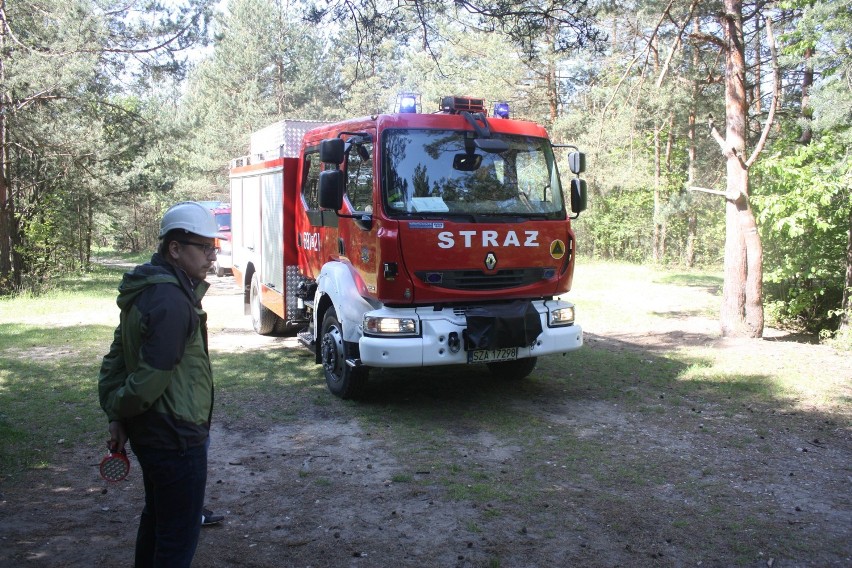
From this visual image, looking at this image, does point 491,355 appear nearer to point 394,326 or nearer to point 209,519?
point 394,326

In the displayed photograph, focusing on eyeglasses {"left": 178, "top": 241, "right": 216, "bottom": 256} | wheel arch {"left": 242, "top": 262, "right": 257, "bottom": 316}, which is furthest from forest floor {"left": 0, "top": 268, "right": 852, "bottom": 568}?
wheel arch {"left": 242, "top": 262, "right": 257, "bottom": 316}

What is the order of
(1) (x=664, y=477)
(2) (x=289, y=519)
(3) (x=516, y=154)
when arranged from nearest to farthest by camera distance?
(2) (x=289, y=519) → (1) (x=664, y=477) → (3) (x=516, y=154)

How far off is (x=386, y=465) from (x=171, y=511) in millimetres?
3057

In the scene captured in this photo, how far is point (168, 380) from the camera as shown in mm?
2951

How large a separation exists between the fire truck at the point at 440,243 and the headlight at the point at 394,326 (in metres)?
0.01

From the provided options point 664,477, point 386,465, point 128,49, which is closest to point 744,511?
point 664,477

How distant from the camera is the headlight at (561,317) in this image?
765 cm

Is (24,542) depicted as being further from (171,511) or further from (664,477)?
(664,477)

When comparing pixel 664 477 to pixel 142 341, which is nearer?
pixel 142 341

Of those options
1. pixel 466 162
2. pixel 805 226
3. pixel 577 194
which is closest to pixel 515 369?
pixel 577 194

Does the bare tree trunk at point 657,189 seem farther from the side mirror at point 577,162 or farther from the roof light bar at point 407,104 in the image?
the roof light bar at point 407,104

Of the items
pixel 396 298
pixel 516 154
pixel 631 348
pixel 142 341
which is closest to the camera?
pixel 142 341

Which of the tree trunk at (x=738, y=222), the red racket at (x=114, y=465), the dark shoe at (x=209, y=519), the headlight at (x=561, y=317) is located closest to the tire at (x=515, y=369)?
the headlight at (x=561, y=317)

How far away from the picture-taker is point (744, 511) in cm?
495
